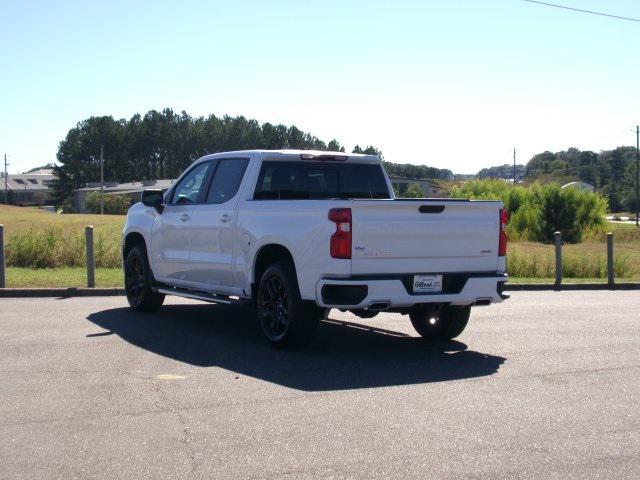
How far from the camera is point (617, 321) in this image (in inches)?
476

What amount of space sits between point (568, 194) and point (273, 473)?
42499 millimetres

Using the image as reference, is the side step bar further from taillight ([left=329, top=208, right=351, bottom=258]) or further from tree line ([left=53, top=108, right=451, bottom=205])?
tree line ([left=53, top=108, right=451, bottom=205])

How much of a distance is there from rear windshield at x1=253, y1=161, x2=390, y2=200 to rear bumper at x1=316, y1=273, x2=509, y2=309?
6.55 feet

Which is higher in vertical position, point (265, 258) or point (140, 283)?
point (265, 258)

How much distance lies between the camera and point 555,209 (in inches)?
1789

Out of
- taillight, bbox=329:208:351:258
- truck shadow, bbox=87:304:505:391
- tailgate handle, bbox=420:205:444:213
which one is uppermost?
tailgate handle, bbox=420:205:444:213

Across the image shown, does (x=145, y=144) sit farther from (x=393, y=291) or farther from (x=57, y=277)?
(x=393, y=291)

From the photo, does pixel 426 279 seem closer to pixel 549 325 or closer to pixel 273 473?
pixel 549 325

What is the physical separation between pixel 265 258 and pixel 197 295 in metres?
1.46

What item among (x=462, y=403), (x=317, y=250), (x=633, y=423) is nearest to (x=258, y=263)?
(x=317, y=250)

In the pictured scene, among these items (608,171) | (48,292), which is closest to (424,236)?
(48,292)

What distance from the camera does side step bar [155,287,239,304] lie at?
34.4 feet

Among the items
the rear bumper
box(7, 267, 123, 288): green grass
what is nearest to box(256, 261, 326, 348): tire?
the rear bumper

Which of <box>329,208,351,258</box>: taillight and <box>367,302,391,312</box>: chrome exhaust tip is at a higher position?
<box>329,208,351,258</box>: taillight
